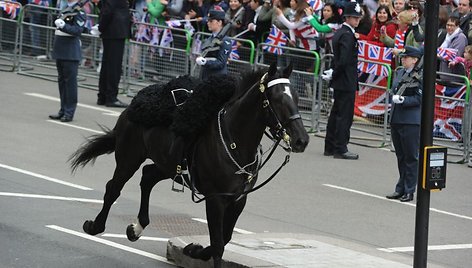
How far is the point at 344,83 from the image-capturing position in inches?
678

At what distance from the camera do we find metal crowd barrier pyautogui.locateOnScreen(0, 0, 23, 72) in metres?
24.1

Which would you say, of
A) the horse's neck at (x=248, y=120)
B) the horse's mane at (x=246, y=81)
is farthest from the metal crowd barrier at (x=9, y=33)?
the horse's neck at (x=248, y=120)

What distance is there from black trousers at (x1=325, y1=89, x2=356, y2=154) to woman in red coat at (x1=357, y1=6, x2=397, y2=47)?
8.26 ft

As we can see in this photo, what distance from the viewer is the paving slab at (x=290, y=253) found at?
32.4ft

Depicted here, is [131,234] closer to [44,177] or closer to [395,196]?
[44,177]

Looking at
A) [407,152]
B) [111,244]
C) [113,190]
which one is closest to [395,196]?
[407,152]

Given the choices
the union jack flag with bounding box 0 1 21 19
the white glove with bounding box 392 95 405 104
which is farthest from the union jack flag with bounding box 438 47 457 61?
the union jack flag with bounding box 0 1 21 19

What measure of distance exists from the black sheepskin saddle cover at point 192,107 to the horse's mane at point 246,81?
0.53ft

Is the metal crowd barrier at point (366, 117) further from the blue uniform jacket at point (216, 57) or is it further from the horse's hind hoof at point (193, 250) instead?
the horse's hind hoof at point (193, 250)

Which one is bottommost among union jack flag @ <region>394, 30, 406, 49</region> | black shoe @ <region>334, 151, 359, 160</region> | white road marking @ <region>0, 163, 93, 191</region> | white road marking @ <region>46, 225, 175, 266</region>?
white road marking @ <region>46, 225, 175, 266</region>

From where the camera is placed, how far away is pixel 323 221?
12945 mm

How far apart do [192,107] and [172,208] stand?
363 centimetres

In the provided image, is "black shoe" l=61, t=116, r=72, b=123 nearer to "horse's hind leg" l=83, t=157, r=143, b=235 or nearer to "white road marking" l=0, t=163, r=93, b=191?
"white road marking" l=0, t=163, r=93, b=191

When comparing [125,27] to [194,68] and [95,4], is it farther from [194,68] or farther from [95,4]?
[95,4]
